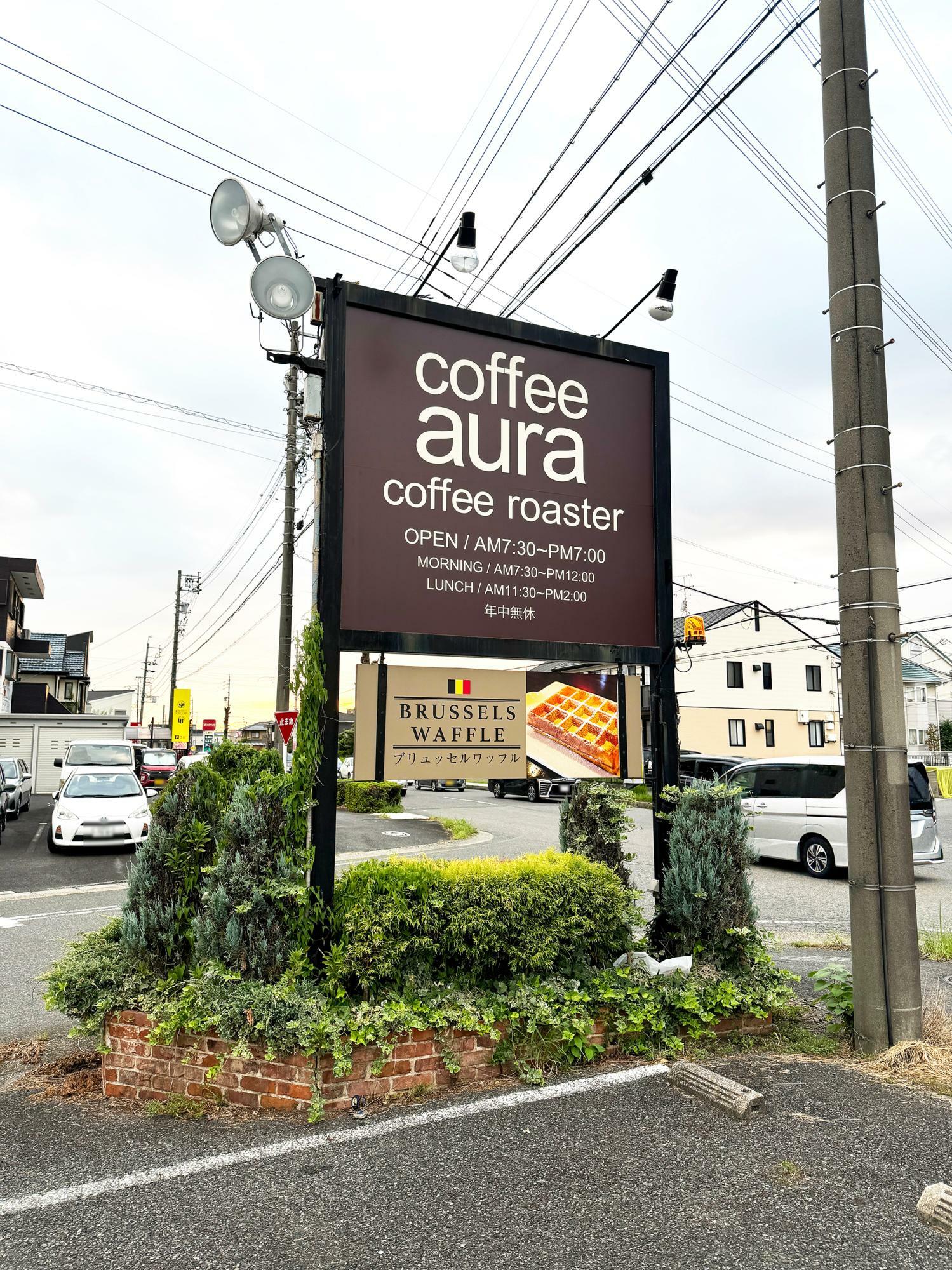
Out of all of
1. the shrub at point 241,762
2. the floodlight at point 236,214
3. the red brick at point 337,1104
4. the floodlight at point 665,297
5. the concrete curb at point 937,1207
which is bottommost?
the red brick at point 337,1104

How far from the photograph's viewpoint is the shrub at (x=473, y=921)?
4.09 m

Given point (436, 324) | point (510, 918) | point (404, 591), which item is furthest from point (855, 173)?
point (510, 918)

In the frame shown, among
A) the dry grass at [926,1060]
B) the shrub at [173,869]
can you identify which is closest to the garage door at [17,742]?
the shrub at [173,869]

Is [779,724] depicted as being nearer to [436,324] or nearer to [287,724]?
[287,724]

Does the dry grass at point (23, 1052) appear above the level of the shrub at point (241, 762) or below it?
below

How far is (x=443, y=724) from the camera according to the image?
494 cm

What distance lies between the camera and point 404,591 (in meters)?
4.94

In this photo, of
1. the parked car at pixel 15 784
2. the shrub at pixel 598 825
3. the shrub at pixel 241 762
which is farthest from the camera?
the parked car at pixel 15 784

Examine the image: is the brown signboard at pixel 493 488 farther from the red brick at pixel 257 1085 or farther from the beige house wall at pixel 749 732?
the beige house wall at pixel 749 732

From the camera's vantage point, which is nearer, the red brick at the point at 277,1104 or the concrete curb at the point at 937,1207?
the concrete curb at the point at 937,1207

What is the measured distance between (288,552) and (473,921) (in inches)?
591

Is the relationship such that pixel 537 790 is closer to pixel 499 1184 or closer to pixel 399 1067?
pixel 399 1067

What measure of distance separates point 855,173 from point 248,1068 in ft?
20.3

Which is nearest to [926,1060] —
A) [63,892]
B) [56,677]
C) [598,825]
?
[598,825]
